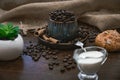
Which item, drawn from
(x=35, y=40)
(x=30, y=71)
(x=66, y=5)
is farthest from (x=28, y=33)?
(x=30, y=71)

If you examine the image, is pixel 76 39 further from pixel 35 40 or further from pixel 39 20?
pixel 39 20

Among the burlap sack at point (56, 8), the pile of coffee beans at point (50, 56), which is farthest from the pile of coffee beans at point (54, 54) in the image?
the burlap sack at point (56, 8)

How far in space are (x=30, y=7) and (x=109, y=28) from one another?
0.31m

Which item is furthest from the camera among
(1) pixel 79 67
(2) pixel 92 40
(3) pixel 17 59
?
(2) pixel 92 40

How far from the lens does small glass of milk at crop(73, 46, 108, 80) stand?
738 mm

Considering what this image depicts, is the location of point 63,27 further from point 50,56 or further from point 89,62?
point 89,62

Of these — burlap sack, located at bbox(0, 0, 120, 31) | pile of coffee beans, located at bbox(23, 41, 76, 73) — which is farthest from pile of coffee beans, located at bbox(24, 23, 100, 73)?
burlap sack, located at bbox(0, 0, 120, 31)

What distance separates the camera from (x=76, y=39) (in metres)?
0.93

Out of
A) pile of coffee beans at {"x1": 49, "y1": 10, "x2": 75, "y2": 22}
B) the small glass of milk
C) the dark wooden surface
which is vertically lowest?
the dark wooden surface

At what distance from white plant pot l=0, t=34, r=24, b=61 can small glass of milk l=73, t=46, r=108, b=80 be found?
0.57 feet

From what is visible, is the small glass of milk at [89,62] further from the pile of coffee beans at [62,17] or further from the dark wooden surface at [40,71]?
the pile of coffee beans at [62,17]

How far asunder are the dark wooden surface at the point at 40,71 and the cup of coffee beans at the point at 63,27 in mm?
85

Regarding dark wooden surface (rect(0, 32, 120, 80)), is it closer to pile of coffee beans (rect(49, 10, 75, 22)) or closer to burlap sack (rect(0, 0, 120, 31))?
pile of coffee beans (rect(49, 10, 75, 22))

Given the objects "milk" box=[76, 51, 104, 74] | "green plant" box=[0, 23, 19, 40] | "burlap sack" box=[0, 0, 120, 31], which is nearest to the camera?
"milk" box=[76, 51, 104, 74]
